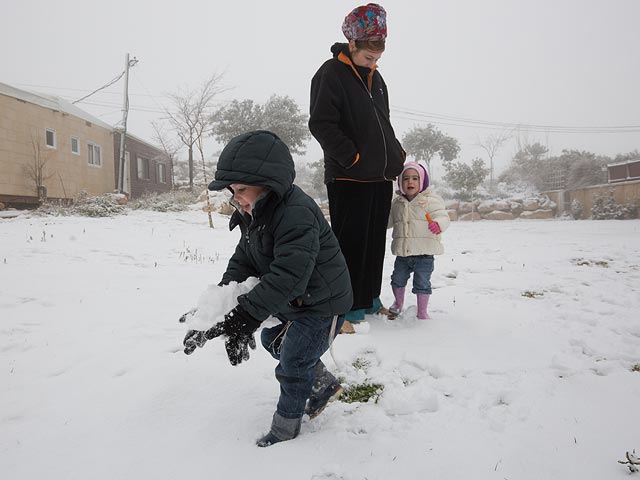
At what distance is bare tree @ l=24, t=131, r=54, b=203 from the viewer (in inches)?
585

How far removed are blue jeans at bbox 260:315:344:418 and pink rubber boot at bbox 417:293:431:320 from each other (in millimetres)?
1725

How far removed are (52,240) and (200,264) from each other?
2967mm

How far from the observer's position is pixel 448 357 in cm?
261

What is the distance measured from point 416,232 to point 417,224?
0.08 metres

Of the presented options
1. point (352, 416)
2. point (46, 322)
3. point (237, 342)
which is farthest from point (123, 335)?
point (352, 416)

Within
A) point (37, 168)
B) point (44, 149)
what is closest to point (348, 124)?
point (37, 168)

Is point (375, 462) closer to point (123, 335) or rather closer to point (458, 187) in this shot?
point (123, 335)

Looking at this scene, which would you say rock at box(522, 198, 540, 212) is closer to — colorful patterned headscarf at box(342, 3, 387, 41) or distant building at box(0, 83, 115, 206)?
colorful patterned headscarf at box(342, 3, 387, 41)

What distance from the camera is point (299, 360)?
1.83 meters

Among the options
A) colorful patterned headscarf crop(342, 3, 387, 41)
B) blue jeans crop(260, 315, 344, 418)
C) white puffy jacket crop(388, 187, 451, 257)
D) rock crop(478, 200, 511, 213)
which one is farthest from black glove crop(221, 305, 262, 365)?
rock crop(478, 200, 511, 213)

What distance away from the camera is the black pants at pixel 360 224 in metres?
3.08

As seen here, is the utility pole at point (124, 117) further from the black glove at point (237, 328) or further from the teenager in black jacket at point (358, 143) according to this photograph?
the black glove at point (237, 328)

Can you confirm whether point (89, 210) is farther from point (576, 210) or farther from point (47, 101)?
point (576, 210)

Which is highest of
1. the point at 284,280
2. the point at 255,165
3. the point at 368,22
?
the point at 368,22
